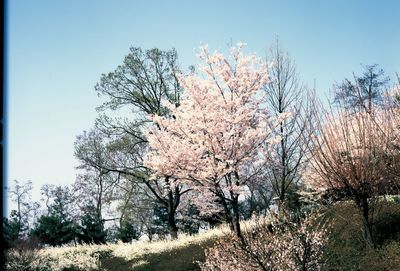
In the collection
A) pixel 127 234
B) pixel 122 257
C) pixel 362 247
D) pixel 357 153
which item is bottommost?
pixel 122 257

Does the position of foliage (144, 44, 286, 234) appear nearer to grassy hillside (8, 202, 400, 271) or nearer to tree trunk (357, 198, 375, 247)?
→ grassy hillside (8, 202, 400, 271)

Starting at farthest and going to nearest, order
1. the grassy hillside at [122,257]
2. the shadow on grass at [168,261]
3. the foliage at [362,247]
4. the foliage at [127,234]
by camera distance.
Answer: the foliage at [127,234]
the grassy hillside at [122,257]
the shadow on grass at [168,261]
the foliage at [362,247]

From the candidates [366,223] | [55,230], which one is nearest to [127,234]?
[55,230]

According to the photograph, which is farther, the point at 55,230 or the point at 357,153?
the point at 55,230

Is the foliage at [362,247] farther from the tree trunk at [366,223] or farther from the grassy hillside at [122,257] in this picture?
the grassy hillside at [122,257]

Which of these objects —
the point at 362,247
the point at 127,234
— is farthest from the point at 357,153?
the point at 127,234

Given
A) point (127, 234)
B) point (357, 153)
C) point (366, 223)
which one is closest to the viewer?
point (357, 153)

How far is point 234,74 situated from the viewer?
14453 mm

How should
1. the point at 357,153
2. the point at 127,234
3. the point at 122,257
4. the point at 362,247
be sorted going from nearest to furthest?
the point at 357,153 → the point at 362,247 → the point at 122,257 → the point at 127,234

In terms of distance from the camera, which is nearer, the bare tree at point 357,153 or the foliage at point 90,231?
the bare tree at point 357,153

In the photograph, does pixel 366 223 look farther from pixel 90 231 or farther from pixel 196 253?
pixel 90 231

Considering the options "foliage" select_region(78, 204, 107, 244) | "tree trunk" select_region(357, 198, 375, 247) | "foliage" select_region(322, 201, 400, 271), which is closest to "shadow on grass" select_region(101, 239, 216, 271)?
"foliage" select_region(322, 201, 400, 271)

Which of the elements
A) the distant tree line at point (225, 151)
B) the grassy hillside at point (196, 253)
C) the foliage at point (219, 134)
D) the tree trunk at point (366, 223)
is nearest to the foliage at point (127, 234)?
the distant tree line at point (225, 151)

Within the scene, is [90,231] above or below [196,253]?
above
